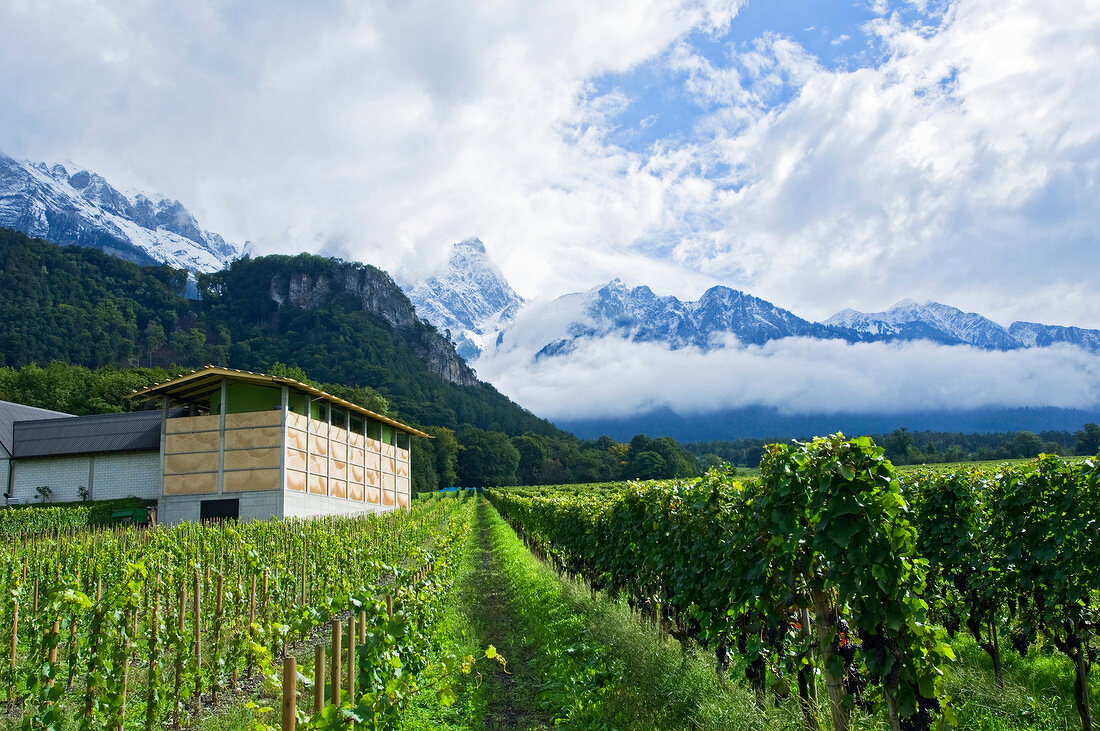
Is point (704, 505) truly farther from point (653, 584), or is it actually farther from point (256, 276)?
point (256, 276)

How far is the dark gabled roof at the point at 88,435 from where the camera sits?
109 feet

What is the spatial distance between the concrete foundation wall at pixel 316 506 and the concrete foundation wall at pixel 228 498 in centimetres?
56

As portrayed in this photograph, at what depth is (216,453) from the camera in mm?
28484

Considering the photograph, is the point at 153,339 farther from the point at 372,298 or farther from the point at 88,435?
the point at 88,435

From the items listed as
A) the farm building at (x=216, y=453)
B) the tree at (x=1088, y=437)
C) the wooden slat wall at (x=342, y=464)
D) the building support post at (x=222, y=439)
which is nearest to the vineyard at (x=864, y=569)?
the farm building at (x=216, y=453)

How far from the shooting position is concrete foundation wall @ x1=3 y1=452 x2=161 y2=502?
1297 inches

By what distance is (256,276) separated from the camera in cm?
13262

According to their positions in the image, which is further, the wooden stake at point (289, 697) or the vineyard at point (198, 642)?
the vineyard at point (198, 642)

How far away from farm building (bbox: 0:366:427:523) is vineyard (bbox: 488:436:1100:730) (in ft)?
72.9

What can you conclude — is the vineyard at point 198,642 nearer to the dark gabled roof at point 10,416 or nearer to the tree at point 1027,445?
the dark gabled roof at point 10,416

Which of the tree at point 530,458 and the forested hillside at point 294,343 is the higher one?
the forested hillside at point 294,343

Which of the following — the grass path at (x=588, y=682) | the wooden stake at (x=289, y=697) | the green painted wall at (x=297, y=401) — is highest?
the green painted wall at (x=297, y=401)

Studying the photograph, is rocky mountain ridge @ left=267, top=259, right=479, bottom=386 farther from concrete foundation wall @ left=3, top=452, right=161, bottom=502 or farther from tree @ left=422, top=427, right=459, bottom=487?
concrete foundation wall @ left=3, top=452, right=161, bottom=502

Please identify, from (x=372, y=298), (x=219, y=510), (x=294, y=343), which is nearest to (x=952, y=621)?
(x=219, y=510)
